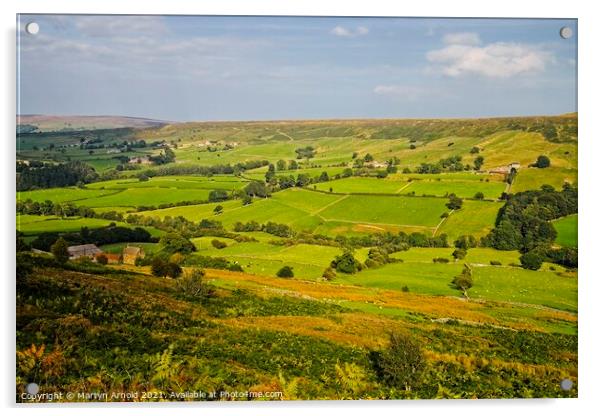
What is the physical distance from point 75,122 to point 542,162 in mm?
6496

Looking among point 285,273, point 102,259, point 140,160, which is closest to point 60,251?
point 102,259

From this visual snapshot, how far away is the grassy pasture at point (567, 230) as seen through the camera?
27.1 ft

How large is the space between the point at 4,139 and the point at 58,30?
1.55m

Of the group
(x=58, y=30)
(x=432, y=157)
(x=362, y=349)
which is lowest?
(x=362, y=349)

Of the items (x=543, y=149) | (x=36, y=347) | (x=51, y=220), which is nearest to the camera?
(x=36, y=347)

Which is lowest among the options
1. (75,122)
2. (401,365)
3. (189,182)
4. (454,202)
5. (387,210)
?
(401,365)

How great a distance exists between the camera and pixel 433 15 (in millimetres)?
8016

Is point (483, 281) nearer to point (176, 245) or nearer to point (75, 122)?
point (176, 245)

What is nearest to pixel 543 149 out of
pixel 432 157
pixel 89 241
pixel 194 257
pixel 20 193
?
pixel 432 157

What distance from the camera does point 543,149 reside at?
8.54 meters

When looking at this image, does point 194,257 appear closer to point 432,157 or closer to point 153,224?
point 153,224

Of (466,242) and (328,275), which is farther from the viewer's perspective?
(466,242)

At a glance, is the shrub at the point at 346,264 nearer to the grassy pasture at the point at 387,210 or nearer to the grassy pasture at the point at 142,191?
the grassy pasture at the point at 387,210

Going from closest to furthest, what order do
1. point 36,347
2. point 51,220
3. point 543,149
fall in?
point 36,347 < point 51,220 < point 543,149
